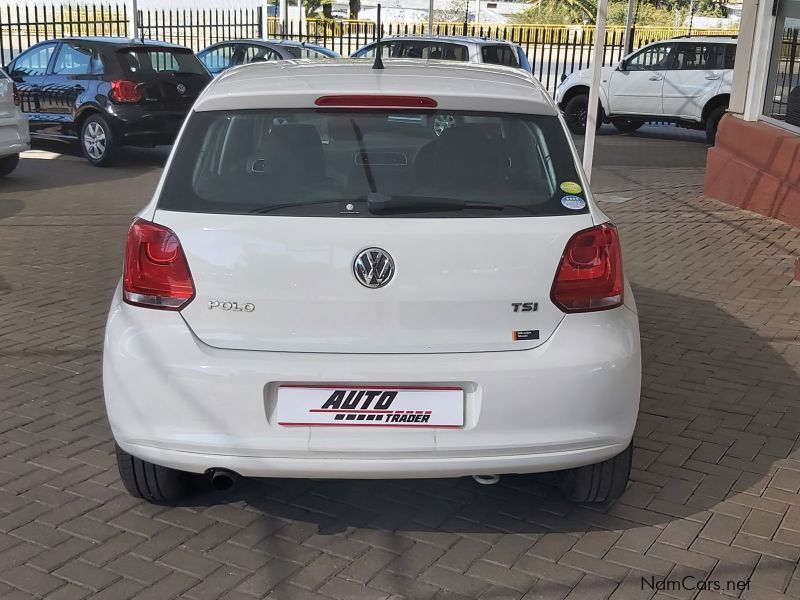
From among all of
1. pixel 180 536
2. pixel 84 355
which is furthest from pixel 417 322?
pixel 84 355

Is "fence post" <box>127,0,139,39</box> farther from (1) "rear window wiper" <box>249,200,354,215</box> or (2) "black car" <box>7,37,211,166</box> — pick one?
(1) "rear window wiper" <box>249,200,354,215</box>

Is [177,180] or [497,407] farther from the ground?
[177,180]

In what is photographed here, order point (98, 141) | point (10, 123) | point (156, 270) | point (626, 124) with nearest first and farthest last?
point (156, 270), point (10, 123), point (98, 141), point (626, 124)

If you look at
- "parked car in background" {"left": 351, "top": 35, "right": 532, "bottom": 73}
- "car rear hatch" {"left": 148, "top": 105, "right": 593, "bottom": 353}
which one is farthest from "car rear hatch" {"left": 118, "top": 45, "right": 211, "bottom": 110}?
"car rear hatch" {"left": 148, "top": 105, "right": 593, "bottom": 353}

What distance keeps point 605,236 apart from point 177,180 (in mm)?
1470

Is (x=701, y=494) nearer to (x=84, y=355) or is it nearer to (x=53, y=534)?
(x=53, y=534)

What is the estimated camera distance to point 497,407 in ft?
10.7

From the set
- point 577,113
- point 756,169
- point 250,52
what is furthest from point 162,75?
point 577,113

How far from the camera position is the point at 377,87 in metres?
3.54

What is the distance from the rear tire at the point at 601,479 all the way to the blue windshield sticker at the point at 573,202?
3.04ft

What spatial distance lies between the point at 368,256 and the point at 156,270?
2.37 feet

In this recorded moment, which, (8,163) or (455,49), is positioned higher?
(455,49)

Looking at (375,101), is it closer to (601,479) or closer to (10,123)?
(601,479)

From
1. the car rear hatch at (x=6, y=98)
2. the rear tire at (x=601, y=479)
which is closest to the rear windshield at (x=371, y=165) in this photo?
the rear tire at (x=601, y=479)
